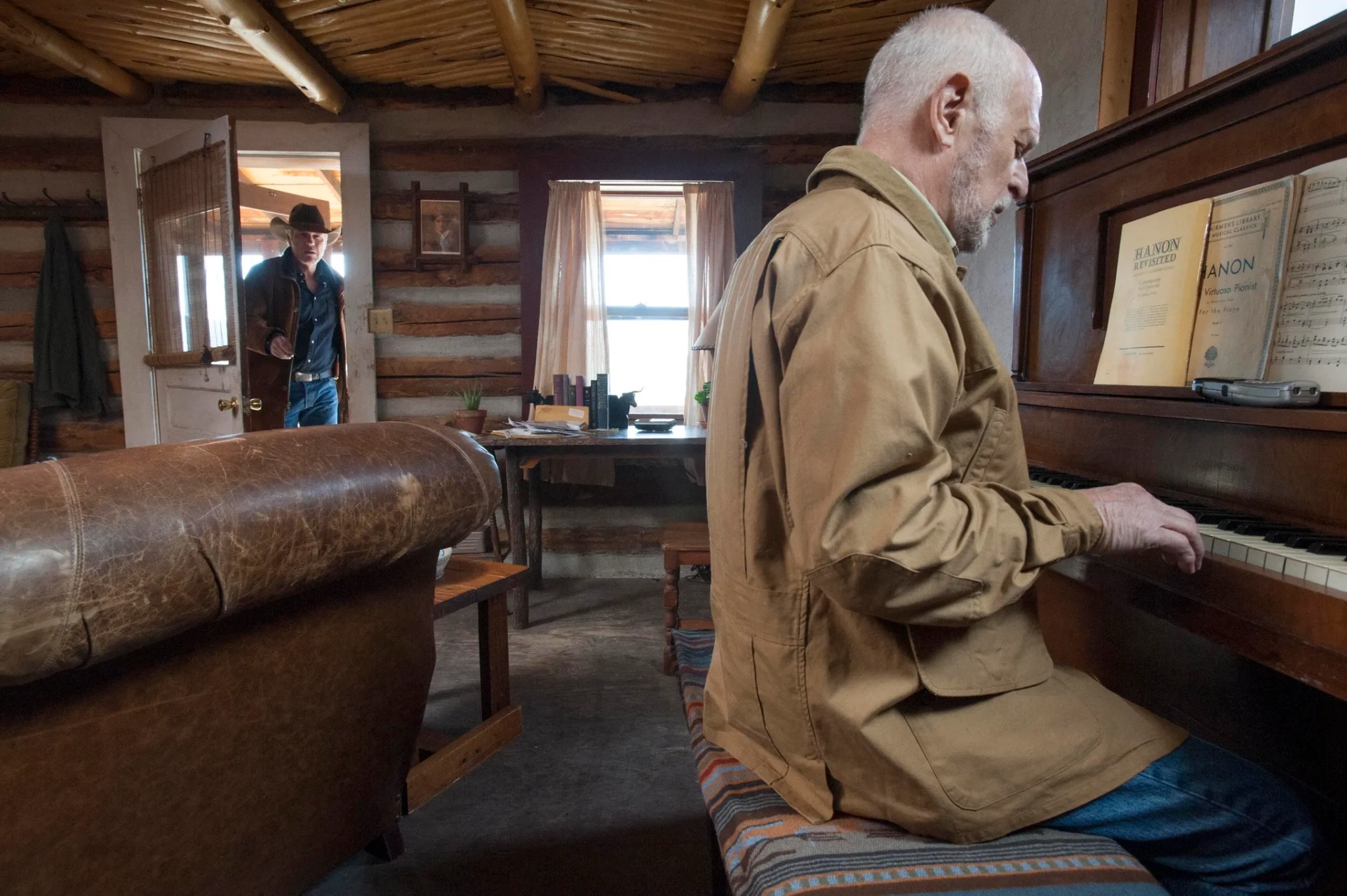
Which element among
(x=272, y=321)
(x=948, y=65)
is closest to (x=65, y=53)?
(x=272, y=321)

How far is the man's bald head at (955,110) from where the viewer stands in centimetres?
99

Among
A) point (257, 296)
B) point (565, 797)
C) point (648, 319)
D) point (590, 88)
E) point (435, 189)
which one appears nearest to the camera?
point (565, 797)

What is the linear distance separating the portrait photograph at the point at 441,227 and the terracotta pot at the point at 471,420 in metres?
1.07

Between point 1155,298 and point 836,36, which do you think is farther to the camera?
point 836,36

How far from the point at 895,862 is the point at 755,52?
3.56 meters

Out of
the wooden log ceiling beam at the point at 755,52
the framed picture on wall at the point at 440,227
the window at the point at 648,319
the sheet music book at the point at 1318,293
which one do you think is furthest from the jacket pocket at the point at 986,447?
the framed picture on wall at the point at 440,227

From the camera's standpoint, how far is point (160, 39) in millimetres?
3615

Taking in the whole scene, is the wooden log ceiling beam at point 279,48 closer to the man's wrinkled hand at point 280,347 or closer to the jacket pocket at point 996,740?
the man's wrinkled hand at point 280,347

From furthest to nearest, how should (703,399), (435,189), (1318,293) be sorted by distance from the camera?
1. (435,189)
2. (703,399)
3. (1318,293)

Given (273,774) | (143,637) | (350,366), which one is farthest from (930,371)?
(350,366)

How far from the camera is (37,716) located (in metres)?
0.83

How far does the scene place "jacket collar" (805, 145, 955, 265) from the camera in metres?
0.96

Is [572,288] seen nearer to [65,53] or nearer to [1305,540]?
[65,53]

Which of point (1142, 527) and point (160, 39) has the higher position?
point (160, 39)
